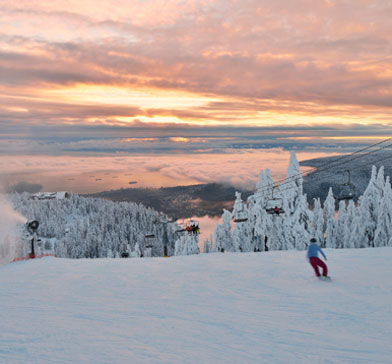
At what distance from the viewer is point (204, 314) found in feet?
31.1

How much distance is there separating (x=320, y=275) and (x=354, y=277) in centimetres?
134

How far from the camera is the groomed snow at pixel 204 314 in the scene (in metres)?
7.07

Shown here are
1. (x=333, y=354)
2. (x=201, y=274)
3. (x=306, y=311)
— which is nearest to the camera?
(x=333, y=354)

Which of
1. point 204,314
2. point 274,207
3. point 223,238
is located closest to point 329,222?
point 223,238

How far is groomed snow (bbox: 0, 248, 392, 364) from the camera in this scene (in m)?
7.07

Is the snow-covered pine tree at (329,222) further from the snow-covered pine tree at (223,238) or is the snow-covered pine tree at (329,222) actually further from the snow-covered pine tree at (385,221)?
the snow-covered pine tree at (223,238)

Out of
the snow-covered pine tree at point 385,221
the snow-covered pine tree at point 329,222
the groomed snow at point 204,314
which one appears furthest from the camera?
the snow-covered pine tree at point 329,222

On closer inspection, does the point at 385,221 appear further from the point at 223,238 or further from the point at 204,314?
the point at 204,314

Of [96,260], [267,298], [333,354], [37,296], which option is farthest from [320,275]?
[96,260]

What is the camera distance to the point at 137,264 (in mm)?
17625

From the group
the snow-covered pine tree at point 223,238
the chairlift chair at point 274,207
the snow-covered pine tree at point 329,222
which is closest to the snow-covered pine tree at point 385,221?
the snow-covered pine tree at point 329,222

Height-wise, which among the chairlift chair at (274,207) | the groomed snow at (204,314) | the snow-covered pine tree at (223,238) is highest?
the chairlift chair at (274,207)

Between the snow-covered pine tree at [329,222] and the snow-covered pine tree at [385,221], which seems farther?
the snow-covered pine tree at [329,222]

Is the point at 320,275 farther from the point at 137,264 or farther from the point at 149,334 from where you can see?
the point at 137,264
